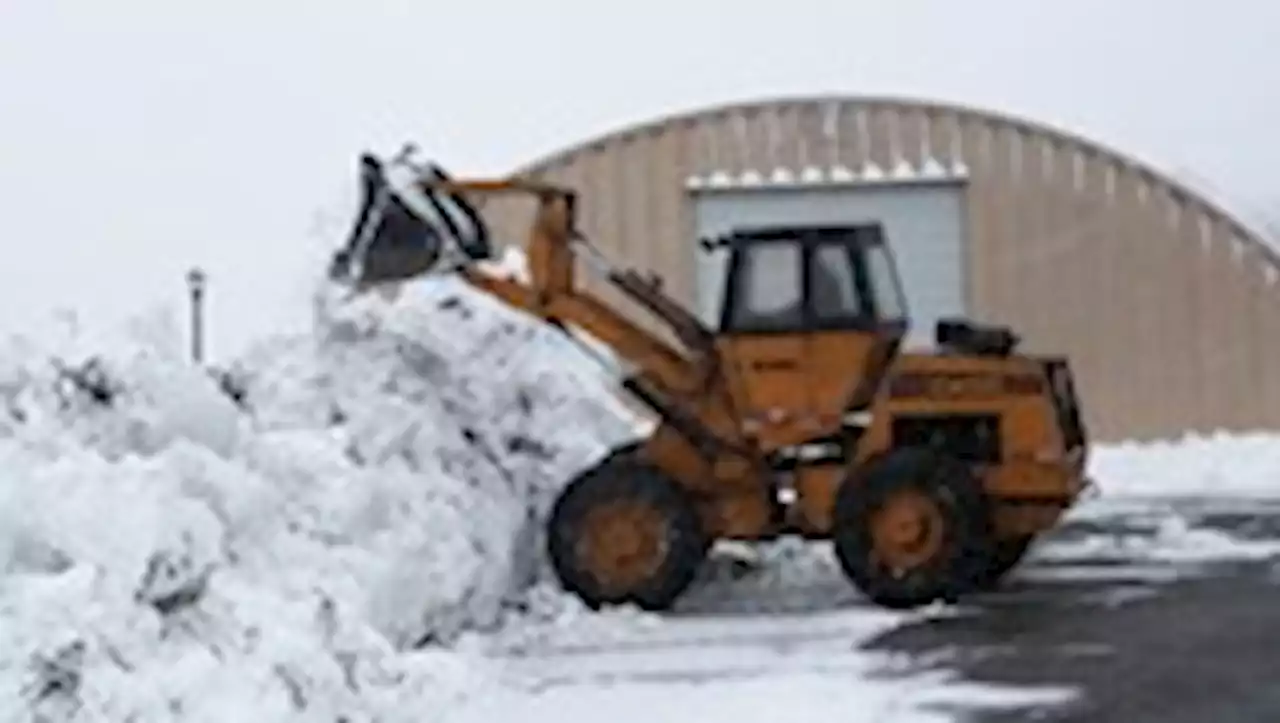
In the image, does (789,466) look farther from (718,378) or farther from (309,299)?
(309,299)

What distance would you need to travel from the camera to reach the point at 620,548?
595 inches

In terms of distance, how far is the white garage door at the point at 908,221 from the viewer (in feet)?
90.9

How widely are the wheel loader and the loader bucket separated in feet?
0.04

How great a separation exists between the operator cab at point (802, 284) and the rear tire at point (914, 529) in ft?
3.64

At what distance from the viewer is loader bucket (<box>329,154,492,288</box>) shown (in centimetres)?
1528

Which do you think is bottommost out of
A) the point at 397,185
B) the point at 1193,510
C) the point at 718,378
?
the point at 1193,510

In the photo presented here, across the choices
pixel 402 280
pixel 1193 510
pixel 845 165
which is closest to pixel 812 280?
pixel 402 280

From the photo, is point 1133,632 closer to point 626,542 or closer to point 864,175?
point 626,542

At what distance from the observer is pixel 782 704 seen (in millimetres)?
11000

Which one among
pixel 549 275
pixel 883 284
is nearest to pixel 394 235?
pixel 549 275

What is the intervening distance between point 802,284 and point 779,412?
0.80 m

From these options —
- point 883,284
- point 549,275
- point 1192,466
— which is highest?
point 549,275

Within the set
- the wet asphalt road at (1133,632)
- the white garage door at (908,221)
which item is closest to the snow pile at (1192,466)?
the white garage door at (908,221)

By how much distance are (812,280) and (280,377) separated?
3.29 meters
